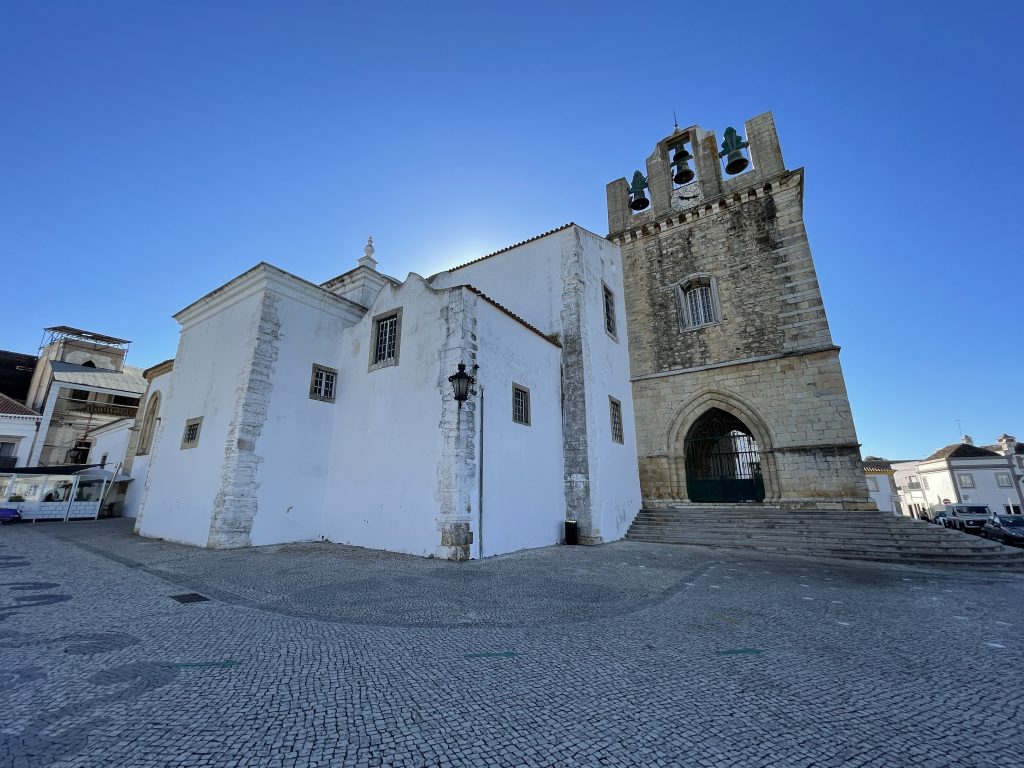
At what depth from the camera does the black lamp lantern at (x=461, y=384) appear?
28.2 ft

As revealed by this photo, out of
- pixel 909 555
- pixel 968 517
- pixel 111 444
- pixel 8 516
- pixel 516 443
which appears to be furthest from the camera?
pixel 111 444

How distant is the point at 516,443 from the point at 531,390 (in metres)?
1.55

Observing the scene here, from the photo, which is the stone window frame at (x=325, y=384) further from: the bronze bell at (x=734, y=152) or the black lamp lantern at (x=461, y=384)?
the bronze bell at (x=734, y=152)

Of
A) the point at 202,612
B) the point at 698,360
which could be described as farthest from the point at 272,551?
the point at 698,360

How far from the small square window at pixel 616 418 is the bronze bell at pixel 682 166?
30.1 feet

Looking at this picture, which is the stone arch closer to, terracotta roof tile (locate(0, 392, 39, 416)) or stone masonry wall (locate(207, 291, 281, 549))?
stone masonry wall (locate(207, 291, 281, 549))

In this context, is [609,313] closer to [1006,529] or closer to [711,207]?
[711,207]

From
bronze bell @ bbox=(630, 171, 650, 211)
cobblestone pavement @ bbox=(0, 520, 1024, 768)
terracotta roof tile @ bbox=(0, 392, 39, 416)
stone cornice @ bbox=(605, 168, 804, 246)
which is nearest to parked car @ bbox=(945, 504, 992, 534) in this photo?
stone cornice @ bbox=(605, 168, 804, 246)

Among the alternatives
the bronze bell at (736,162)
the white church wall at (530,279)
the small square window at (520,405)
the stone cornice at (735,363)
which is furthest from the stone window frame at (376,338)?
the bronze bell at (736,162)

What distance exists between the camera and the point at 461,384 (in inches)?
339

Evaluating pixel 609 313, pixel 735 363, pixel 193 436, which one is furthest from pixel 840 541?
pixel 193 436

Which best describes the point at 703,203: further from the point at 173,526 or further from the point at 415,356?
the point at 173,526

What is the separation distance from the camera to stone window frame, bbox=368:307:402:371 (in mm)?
10469

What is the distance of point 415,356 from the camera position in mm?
9938
